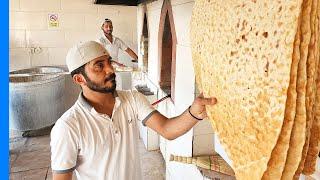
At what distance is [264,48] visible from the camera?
54 centimetres

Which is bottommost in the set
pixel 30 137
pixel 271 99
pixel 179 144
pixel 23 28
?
pixel 30 137

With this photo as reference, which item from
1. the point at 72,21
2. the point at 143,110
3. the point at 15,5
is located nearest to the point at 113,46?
the point at 72,21

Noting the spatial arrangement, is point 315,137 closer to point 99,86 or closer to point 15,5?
point 99,86

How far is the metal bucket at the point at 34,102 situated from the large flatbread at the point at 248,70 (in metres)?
4.60

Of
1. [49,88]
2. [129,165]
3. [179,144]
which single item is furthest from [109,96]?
[49,88]

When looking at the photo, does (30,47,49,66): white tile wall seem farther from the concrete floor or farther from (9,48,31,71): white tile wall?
the concrete floor

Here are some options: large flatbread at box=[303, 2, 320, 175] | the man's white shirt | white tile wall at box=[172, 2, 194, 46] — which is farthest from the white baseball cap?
large flatbread at box=[303, 2, 320, 175]

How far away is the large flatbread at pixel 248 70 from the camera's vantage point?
0.50 meters

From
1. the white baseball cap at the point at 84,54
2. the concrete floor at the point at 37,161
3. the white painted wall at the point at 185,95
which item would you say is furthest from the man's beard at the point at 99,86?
the concrete floor at the point at 37,161

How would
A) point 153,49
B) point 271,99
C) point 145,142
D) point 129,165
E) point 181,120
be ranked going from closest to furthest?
1. point 271,99
2. point 181,120
3. point 129,165
4. point 153,49
5. point 145,142

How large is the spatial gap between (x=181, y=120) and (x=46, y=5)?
216 inches

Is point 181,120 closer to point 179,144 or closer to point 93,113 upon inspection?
point 93,113

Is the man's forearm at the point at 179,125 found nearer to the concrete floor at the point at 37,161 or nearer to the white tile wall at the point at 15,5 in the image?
the concrete floor at the point at 37,161

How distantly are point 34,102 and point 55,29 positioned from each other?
198 centimetres
